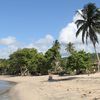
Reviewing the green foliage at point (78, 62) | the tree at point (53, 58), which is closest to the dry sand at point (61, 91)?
the green foliage at point (78, 62)

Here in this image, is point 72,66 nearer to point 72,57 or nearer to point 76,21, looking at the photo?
point 72,57

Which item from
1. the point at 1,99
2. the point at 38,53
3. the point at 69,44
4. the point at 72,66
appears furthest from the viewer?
the point at 69,44

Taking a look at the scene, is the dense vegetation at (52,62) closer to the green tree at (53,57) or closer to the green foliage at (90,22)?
the green tree at (53,57)

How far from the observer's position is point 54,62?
110062 millimetres

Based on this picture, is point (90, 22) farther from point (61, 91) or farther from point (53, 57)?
point (53, 57)

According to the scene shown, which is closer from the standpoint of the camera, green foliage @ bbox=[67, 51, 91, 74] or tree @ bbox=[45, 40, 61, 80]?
green foliage @ bbox=[67, 51, 91, 74]

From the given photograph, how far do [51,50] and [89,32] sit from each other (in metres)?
48.2

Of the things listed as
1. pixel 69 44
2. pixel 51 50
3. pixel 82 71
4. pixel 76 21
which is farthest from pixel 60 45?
pixel 76 21

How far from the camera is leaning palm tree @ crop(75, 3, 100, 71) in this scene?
206ft

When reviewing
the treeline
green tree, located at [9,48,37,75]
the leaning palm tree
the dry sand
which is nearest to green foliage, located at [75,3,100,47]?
the leaning palm tree

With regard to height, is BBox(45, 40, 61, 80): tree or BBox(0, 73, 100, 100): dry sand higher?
BBox(45, 40, 61, 80): tree

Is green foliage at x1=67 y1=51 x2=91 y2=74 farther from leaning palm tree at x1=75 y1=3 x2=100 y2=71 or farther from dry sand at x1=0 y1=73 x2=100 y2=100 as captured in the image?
dry sand at x1=0 y1=73 x2=100 y2=100

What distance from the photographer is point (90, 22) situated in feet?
209

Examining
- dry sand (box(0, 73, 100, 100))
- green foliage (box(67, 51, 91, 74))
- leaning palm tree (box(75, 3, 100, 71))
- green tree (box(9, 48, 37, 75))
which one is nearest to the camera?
dry sand (box(0, 73, 100, 100))
